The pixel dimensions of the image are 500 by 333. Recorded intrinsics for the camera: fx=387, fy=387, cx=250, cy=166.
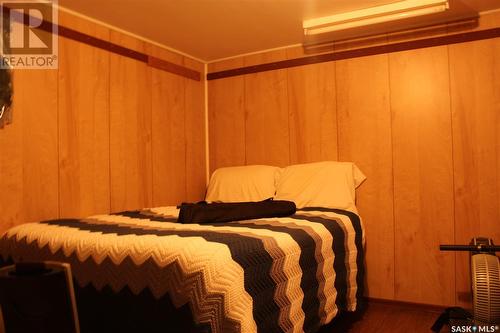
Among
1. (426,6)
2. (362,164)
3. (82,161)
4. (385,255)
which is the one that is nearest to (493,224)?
(385,255)

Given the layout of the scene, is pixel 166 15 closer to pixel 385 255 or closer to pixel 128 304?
pixel 128 304

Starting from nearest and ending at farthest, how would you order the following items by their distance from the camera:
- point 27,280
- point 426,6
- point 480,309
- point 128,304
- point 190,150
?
point 27,280
point 128,304
point 480,309
point 426,6
point 190,150

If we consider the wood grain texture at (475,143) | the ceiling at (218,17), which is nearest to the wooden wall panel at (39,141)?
the ceiling at (218,17)

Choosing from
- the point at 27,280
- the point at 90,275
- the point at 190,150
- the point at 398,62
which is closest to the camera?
the point at 27,280

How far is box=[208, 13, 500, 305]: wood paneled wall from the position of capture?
277 cm

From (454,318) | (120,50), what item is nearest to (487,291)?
(454,318)

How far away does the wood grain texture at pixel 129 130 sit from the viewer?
2.99 meters

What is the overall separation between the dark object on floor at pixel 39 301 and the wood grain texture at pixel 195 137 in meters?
2.25

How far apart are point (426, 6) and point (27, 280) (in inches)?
110

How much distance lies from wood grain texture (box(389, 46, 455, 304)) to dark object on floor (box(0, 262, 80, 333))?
241cm

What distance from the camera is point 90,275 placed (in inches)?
66.9

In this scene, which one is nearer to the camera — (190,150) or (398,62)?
(398,62)

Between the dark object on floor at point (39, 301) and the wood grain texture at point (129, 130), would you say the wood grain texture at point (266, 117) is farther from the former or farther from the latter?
the dark object on floor at point (39, 301)

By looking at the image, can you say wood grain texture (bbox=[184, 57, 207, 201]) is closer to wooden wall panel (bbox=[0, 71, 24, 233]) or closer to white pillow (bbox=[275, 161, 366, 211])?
white pillow (bbox=[275, 161, 366, 211])
